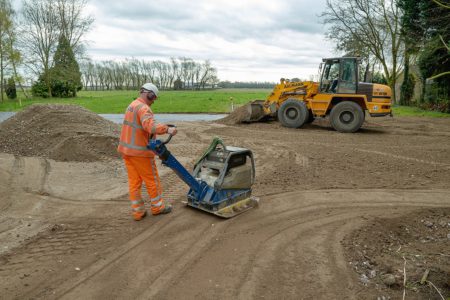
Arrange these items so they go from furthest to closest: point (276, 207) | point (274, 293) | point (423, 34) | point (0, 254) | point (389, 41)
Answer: point (389, 41) → point (423, 34) → point (276, 207) → point (0, 254) → point (274, 293)

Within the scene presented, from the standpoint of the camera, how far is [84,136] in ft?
30.5

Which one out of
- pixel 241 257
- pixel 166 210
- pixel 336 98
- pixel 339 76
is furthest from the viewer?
pixel 336 98

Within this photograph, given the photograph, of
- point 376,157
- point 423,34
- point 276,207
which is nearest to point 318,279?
point 276,207

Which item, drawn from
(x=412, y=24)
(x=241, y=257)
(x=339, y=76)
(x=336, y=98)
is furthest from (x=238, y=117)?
(x=412, y=24)

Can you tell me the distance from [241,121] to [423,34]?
42.2ft

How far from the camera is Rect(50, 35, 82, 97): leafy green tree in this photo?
111 ft

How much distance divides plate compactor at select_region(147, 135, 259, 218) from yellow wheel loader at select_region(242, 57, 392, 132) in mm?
9101

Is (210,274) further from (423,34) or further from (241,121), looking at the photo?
(423,34)

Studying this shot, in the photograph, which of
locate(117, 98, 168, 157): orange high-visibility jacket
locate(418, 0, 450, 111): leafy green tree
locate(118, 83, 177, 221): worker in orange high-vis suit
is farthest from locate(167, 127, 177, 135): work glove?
locate(418, 0, 450, 111): leafy green tree

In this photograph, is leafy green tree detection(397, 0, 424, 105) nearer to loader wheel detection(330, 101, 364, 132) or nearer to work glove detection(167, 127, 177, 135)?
loader wheel detection(330, 101, 364, 132)

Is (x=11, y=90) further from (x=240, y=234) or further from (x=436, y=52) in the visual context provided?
(x=240, y=234)

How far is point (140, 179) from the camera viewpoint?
16.0 ft

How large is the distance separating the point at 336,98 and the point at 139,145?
1068 centimetres

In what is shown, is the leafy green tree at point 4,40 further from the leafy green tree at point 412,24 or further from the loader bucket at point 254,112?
the leafy green tree at point 412,24
